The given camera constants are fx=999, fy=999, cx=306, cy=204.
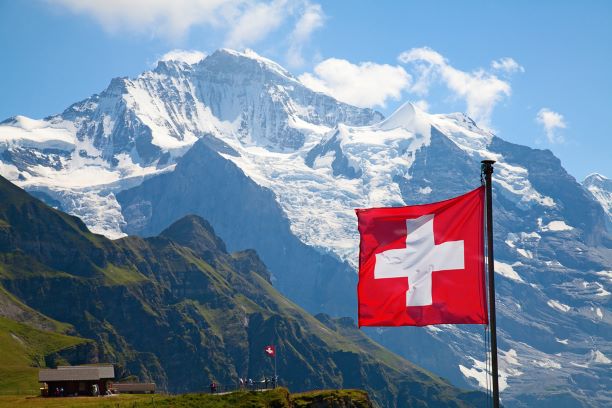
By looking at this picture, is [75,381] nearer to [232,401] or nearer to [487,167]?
[232,401]

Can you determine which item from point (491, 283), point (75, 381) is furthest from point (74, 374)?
point (491, 283)

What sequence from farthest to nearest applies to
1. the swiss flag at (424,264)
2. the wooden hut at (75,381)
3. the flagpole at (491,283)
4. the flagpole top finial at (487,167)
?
the wooden hut at (75,381) < the swiss flag at (424,264) < the flagpole top finial at (487,167) < the flagpole at (491,283)

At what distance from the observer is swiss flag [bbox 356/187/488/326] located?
47.3m

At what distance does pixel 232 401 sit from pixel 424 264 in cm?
7454

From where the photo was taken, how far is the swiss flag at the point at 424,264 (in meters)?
47.3

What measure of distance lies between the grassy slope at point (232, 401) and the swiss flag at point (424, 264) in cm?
6924

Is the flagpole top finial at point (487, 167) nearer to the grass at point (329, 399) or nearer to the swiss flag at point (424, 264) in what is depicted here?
the swiss flag at point (424, 264)

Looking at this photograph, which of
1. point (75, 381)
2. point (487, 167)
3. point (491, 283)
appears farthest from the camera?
point (75, 381)

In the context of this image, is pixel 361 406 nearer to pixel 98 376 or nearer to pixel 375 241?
pixel 98 376

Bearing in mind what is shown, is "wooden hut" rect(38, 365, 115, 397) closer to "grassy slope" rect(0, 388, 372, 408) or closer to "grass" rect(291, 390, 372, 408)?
"grassy slope" rect(0, 388, 372, 408)

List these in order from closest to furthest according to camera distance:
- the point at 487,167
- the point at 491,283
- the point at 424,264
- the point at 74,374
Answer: the point at 491,283 < the point at 487,167 < the point at 424,264 < the point at 74,374

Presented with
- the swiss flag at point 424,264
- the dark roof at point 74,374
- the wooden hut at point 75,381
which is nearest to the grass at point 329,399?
the wooden hut at point 75,381

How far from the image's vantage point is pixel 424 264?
1955 inches

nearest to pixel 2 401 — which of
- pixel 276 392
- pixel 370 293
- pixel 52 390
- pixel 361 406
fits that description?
pixel 52 390
